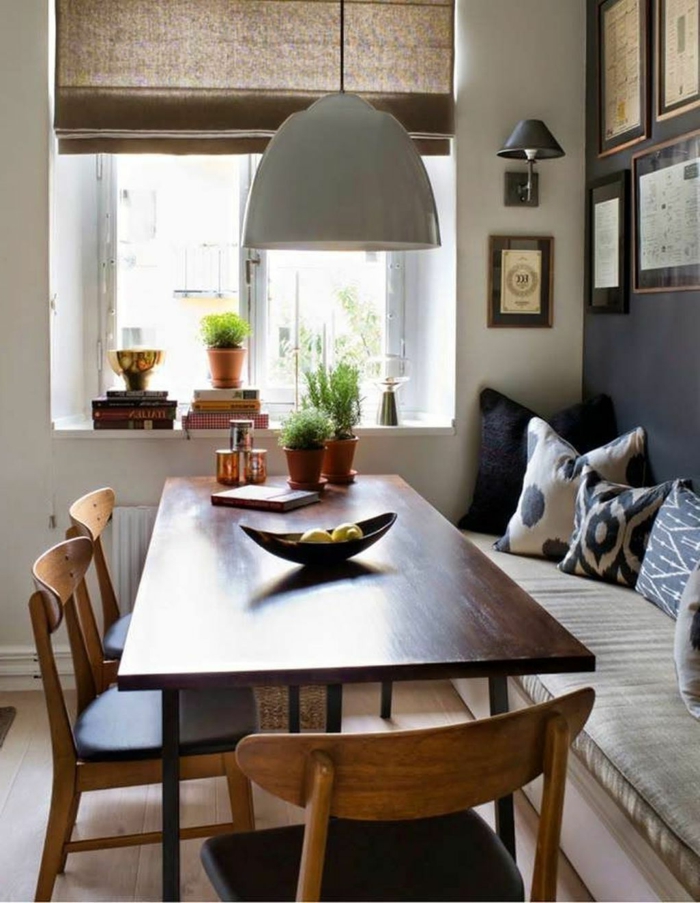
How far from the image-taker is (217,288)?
425cm

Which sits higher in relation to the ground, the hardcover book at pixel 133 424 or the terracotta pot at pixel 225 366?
the terracotta pot at pixel 225 366

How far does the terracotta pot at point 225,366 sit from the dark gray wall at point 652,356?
130cm

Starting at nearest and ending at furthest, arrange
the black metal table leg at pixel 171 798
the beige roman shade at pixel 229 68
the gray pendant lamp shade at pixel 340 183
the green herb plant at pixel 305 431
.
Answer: the black metal table leg at pixel 171 798 → the gray pendant lamp shade at pixel 340 183 → the green herb plant at pixel 305 431 → the beige roman shade at pixel 229 68

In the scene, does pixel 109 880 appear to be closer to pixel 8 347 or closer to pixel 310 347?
pixel 8 347

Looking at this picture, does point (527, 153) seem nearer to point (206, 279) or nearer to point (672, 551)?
point (206, 279)

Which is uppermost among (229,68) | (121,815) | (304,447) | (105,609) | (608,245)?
(229,68)

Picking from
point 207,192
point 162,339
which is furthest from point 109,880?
point 207,192

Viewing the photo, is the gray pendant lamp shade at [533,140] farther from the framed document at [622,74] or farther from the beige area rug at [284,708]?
the beige area rug at [284,708]

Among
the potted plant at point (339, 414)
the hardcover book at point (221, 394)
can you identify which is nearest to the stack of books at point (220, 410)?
the hardcover book at point (221, 394)

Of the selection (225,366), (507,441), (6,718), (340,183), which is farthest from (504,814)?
(225,366)

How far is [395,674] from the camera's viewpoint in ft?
5.90

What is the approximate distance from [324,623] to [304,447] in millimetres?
1374

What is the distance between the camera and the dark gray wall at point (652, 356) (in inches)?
128

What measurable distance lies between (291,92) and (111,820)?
8.28 feet
